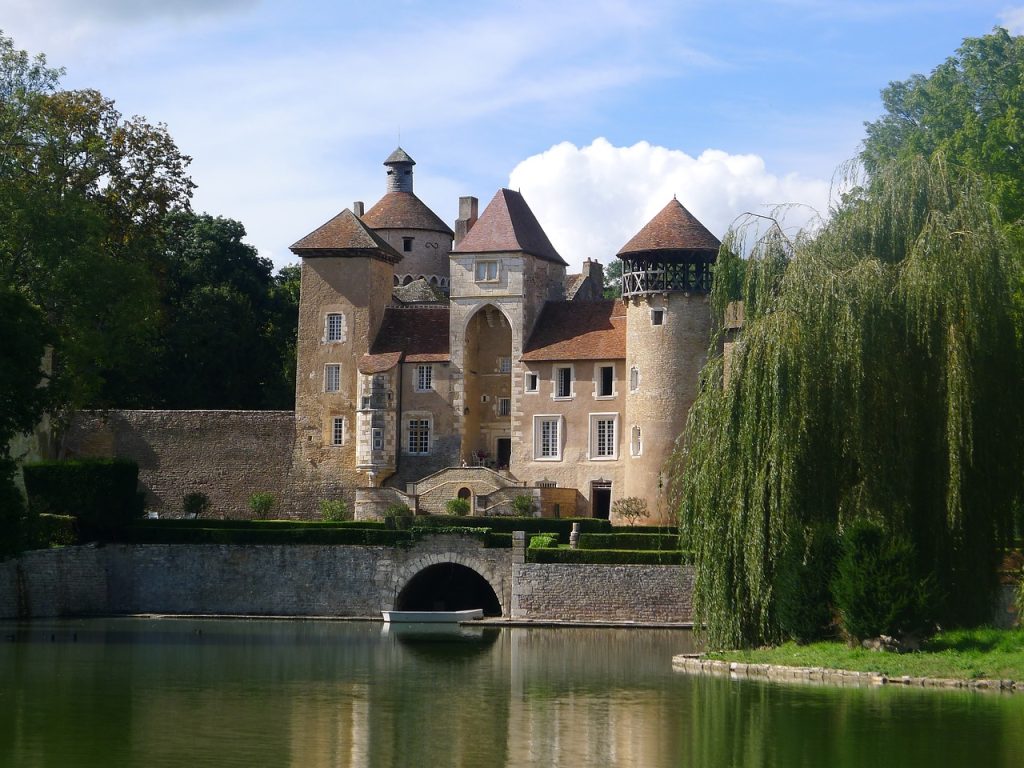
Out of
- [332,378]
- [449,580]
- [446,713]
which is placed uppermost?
[332,378]

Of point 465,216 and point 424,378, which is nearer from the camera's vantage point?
point 424,378

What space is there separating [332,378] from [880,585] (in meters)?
31.6

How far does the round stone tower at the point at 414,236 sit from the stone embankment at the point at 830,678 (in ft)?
137

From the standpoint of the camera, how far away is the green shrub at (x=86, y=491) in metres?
47.7

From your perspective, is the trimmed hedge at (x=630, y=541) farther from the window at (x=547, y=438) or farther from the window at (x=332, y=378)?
the window at (x=332, y=378)

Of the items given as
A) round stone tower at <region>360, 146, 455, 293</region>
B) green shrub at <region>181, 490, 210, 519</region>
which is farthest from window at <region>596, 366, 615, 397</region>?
round stone tower at <region>360, 146, 455, 293</region>

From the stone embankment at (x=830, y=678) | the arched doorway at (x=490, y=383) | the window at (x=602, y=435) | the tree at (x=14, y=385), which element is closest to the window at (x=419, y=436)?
the arched doorway at (x=490, y=383)

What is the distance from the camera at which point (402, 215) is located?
72188 millimetres

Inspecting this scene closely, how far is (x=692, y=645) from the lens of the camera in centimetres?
3806

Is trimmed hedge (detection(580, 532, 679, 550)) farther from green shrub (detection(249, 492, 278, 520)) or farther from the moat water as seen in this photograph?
green shrub (detection(249, 492, 278, 520))

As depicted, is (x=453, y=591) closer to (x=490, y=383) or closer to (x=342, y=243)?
(x=490, y=383)

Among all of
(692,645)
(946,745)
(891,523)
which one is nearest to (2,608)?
(692,645)

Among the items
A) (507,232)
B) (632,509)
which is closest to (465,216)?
(507,232)

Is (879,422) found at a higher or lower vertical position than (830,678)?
higher
